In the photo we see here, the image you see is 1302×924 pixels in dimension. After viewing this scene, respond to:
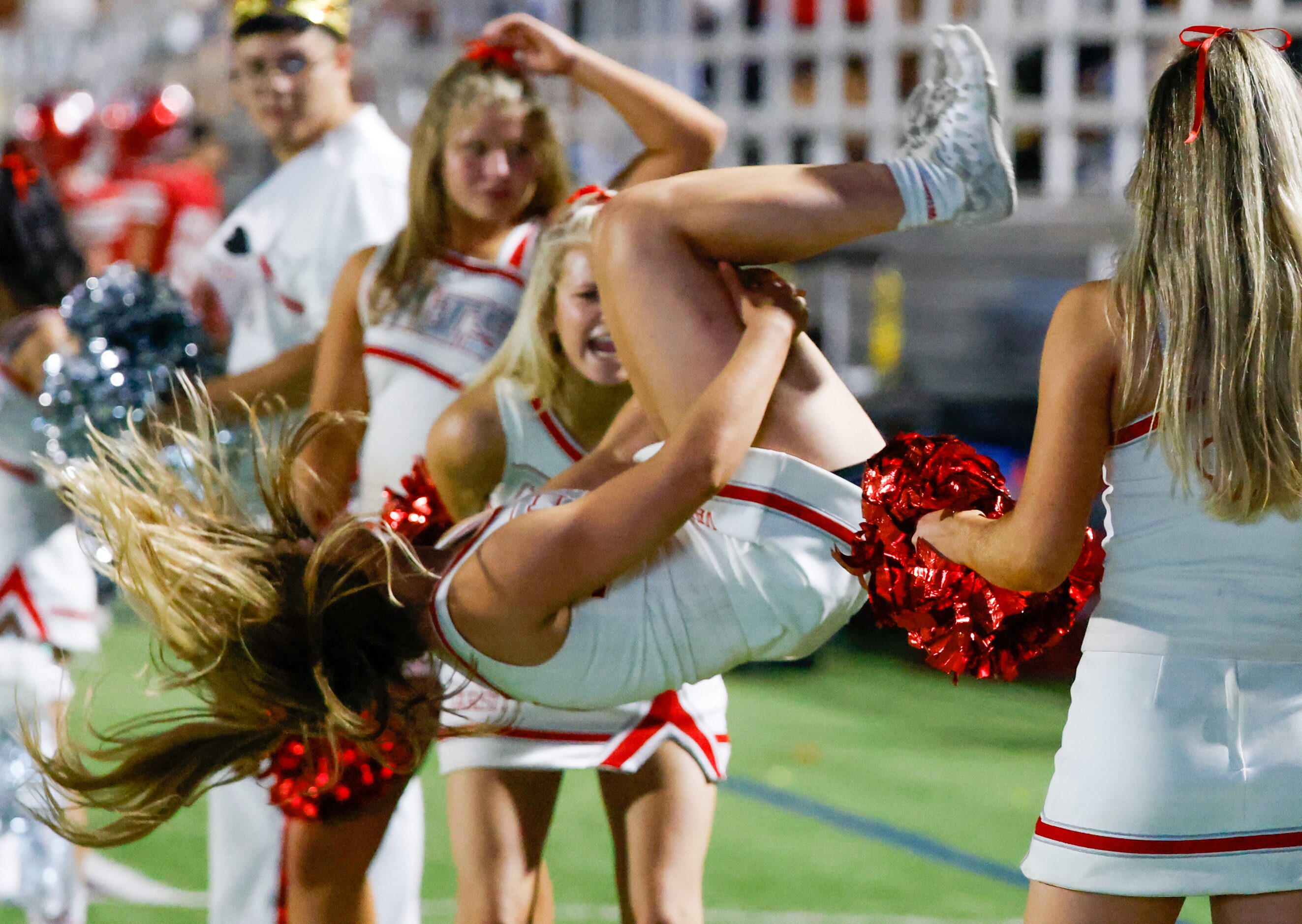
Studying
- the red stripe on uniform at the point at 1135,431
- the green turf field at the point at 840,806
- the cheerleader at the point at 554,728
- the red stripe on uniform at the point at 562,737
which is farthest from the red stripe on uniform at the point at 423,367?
the red stripe on uniform at the point at 1135,431

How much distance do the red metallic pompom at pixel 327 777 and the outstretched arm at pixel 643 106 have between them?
3.22 ft

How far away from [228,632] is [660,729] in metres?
0.75

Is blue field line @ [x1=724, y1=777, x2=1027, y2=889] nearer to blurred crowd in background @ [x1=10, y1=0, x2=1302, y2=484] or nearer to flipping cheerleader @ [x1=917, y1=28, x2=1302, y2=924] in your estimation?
flipping cheerleader @ [x1=917, y1=28, x2=1302, y2=924]

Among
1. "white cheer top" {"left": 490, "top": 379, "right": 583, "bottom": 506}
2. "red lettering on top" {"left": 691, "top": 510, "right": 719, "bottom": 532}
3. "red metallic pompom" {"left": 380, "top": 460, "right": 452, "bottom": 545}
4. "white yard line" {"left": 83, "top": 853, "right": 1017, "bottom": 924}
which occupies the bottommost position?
"white yard line" {"left": 83, "top": 853, "right": 1017, "bottom": 924}

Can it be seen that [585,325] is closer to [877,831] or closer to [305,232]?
[305,232]

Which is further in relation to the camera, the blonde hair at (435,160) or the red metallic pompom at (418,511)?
the blonde hair at (435,160)

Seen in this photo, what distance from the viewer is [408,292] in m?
2.86

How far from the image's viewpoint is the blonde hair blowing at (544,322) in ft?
8.15

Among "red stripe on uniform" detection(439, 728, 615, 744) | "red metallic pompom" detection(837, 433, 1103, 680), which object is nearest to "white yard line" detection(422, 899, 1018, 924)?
"red stripe on uniform" detection(439, 728, 615, 744)

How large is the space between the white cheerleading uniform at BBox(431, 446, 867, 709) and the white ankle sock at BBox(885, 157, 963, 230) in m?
0.34

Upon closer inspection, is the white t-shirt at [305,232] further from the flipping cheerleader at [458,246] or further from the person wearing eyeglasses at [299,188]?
the flipping cheerleader at [458,246]

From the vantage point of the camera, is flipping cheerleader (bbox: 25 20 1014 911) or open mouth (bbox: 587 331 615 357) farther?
open mouth (bbox: 587 331 615 357)

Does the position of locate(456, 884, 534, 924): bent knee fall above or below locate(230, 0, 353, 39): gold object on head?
below

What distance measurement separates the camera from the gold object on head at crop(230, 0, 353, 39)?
3.32m
